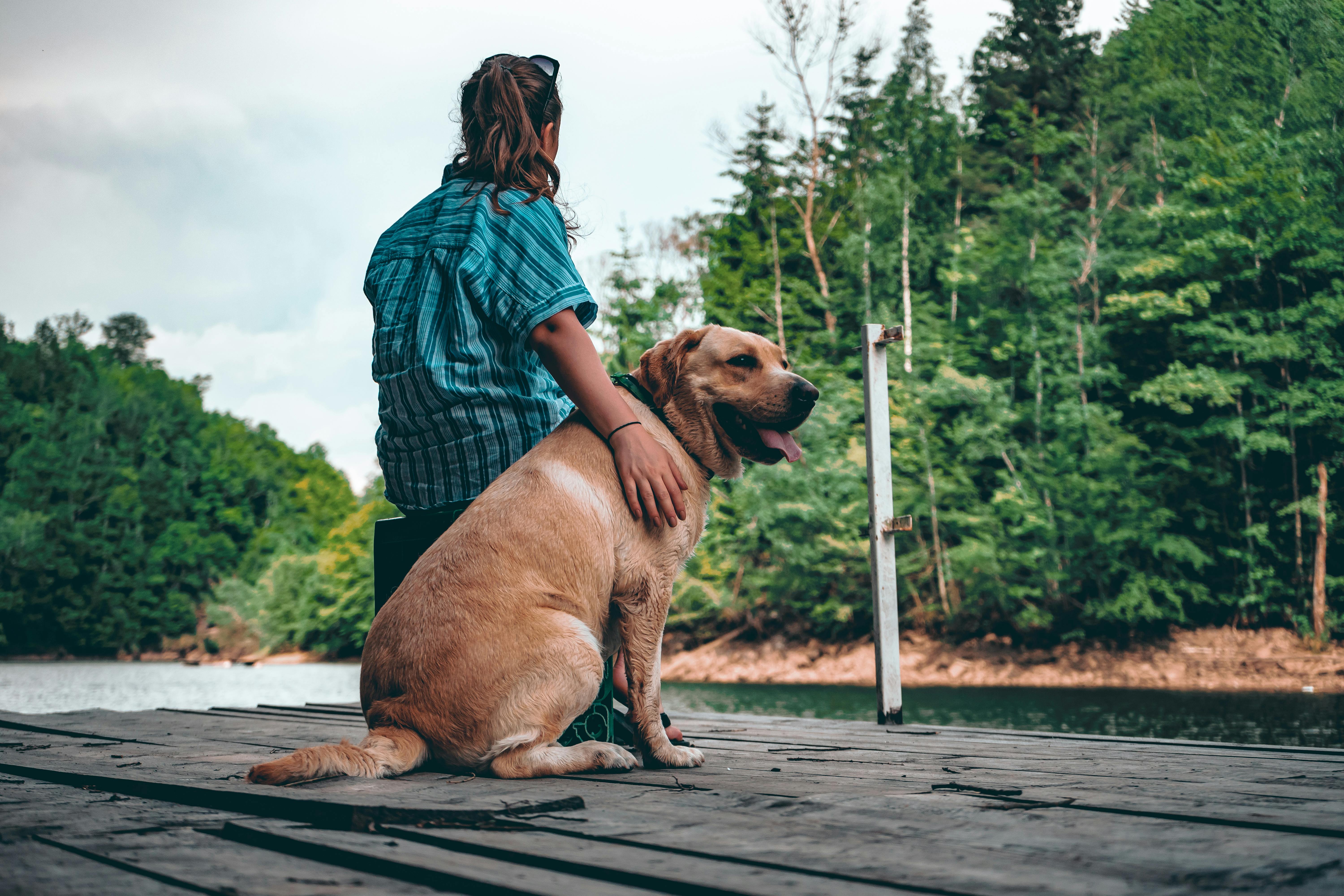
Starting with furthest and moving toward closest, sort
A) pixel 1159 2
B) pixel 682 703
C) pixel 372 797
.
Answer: pixel 1159 2, pixel 682 703, pixel 372 797

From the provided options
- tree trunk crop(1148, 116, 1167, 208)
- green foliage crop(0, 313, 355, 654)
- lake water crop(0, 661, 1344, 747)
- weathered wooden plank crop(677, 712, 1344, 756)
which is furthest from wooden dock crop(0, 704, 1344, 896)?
green foliage crop(0, 313, 355, 654)

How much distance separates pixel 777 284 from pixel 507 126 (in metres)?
29.4

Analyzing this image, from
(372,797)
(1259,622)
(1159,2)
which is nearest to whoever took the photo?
(372,797)

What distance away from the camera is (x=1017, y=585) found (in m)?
25.0

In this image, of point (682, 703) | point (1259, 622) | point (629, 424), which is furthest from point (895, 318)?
point (629, 424)

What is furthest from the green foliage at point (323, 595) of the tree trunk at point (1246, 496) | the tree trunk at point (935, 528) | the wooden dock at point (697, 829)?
the wooden dock at point (697, 829)

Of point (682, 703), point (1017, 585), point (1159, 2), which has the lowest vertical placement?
point (682, 703)

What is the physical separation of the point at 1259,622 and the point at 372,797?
25.3 meters

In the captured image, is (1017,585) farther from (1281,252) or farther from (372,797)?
(372,797)

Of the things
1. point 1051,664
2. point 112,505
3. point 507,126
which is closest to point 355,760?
point 507,126

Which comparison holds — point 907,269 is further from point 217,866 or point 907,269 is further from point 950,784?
point 217,866

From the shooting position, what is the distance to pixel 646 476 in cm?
284

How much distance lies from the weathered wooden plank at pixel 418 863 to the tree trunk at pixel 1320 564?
24771mm

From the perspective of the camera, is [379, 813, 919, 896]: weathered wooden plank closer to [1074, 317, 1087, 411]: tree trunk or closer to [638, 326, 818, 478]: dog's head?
[638, 326, 818, 478]: dog's head
